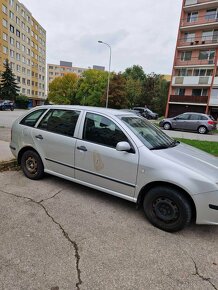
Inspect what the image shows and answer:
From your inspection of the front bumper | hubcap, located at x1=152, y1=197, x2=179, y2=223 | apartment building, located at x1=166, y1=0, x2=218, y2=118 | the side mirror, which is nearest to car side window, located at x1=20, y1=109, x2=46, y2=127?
the side mirror

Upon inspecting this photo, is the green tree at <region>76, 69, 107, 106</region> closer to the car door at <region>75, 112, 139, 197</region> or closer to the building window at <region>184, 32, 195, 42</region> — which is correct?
the building window at <region>184, 32, 195, 42</region>

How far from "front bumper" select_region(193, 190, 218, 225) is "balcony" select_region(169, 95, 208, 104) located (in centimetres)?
2670

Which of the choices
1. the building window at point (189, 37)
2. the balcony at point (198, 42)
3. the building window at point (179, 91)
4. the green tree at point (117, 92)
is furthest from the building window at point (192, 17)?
the green tree at point (117, 92)

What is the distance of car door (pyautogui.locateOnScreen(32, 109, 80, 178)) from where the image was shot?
3628 mm

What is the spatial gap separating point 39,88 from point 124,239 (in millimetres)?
66594

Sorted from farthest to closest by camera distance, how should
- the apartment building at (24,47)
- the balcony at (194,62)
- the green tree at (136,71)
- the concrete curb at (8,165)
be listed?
the green tree at (136,71) → the apartment building at (24,47) → the balcony at (194,62) → the concrete curb at (8,165)

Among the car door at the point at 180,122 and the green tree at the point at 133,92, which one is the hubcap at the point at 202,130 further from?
the green tree at the point at 133,92

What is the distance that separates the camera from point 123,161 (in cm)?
305

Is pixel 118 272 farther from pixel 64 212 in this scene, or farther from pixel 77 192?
pixel 77 192

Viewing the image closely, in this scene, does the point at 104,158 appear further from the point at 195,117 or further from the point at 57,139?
the point at 195,117

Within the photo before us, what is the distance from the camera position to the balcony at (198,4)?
985 inches

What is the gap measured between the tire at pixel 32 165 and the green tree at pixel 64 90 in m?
47.5

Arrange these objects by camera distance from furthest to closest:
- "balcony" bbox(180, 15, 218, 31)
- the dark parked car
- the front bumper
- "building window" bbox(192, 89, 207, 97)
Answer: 1. the dark parked car
2. "building window" bbox(192, 89, 207, 97)
3. "balcony" bbox(180, 15, 218, 31)
4. the front bumper

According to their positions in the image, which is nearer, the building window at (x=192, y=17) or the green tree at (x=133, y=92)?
the building window at (x=192, y=17)
